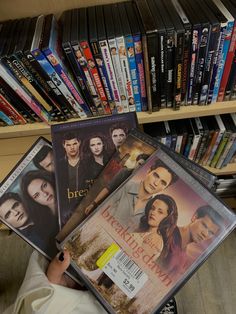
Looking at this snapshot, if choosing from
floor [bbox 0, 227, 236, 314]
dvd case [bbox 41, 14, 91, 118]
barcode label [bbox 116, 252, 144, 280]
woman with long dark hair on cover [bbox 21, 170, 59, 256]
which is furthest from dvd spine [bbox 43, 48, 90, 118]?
floor [bbox 0, 227, 236, 314]

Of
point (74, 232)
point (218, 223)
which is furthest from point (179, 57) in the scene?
point (74, 232)

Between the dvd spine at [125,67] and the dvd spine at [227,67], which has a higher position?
the dvd spine at [227,67]

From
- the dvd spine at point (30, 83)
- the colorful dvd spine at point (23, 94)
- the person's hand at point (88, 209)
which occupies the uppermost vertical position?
the dvd spine at point (30, 83)

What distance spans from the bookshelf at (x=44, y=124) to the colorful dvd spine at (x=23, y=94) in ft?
0.13

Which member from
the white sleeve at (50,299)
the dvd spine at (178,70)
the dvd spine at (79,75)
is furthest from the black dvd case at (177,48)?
the white sleeve at (50,299)

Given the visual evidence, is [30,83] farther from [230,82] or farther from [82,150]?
[230,82]

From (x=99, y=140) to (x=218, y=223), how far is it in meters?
0.37

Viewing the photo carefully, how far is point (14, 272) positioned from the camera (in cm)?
134

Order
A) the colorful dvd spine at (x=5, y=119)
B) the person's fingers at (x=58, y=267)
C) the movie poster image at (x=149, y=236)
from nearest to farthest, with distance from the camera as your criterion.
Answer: the movie poster image at (x=149, y=236) → the person's fingers at (x=58, y=267) → the colorful dvd spine at (x=5, y=119)

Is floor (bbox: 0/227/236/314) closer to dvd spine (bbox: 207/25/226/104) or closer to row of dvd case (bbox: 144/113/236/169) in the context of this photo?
row of dvd case (bbox: 144/113/236/169)

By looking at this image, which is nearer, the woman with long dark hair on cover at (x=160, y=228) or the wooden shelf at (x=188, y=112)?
the woman with long dark hair on cover at (x=160, y=228)

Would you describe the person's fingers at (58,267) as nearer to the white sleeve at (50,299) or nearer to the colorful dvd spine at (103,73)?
the white sleeve at (50,299)

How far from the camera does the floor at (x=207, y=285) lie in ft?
3.79

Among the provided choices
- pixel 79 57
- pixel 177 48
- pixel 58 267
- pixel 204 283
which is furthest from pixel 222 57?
pixel 204 283
